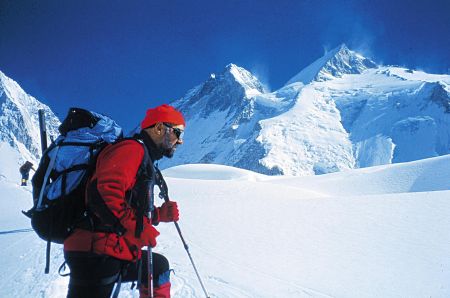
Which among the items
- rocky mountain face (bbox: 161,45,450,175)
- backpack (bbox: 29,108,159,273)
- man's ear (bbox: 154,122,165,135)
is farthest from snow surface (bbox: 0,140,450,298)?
rocky mountain face (bbox: 161,45,450,175)

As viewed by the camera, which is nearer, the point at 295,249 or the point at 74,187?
the point at 74,187

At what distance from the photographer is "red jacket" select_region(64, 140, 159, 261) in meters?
2.58

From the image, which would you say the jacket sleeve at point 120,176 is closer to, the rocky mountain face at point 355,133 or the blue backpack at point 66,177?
the blue backpack at point 66,177

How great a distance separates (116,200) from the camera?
259 centimetres

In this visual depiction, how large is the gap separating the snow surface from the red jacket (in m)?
2.44

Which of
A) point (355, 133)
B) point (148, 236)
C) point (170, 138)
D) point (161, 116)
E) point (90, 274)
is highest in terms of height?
point (355, 133)

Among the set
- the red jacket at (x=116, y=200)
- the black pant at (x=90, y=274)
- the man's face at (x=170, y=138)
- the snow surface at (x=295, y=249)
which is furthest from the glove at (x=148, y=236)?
the snow surface at (x=295, y=249)

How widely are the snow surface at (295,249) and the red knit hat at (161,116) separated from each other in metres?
2.78

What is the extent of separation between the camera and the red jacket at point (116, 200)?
258 cm

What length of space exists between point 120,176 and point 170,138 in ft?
2.51

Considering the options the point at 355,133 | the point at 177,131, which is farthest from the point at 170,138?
the point at 355,133

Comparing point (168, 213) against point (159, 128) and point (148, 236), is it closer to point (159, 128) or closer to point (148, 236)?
point (148, 236)

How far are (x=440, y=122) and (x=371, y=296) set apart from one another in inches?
7084

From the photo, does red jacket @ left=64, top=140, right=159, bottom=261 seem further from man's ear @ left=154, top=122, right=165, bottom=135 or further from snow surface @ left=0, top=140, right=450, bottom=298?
snow surface @ left=0, top=140, right=450, bottom=298
